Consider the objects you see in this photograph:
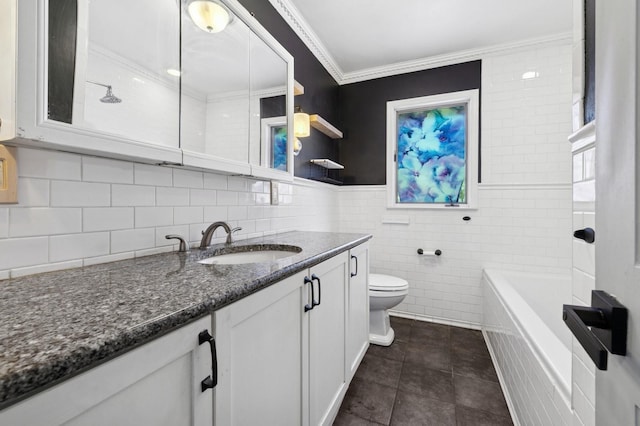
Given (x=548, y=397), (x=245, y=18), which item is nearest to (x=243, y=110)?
(x=245, y=18)

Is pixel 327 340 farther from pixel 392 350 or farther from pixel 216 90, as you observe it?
pixel 216 90

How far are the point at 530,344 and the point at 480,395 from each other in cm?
64

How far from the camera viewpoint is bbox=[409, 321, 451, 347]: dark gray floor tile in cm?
233

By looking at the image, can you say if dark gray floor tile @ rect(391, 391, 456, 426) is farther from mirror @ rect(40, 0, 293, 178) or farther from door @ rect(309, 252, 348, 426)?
mirror @ rect(40, 0, 293, 178)

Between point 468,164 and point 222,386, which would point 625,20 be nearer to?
point 222,386

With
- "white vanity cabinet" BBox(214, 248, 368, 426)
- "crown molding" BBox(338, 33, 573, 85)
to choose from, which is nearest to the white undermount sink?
"white vanity cabinet" BBox(214, 248, 368, 426)

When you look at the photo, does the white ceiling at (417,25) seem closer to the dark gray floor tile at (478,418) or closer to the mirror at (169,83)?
the mirror at (169,83)

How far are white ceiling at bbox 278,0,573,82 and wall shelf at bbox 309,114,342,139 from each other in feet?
2.23

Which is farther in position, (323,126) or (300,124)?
(323,126)

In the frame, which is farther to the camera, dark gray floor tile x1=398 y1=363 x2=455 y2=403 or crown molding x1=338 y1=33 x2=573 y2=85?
crown molding x1=338 y1=33 x2=573 y2=85

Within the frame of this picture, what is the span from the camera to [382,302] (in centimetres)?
222

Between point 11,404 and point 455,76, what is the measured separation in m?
3.35

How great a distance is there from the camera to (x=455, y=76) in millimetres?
2725

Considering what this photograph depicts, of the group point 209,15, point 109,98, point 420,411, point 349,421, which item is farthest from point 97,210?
point 420,411
